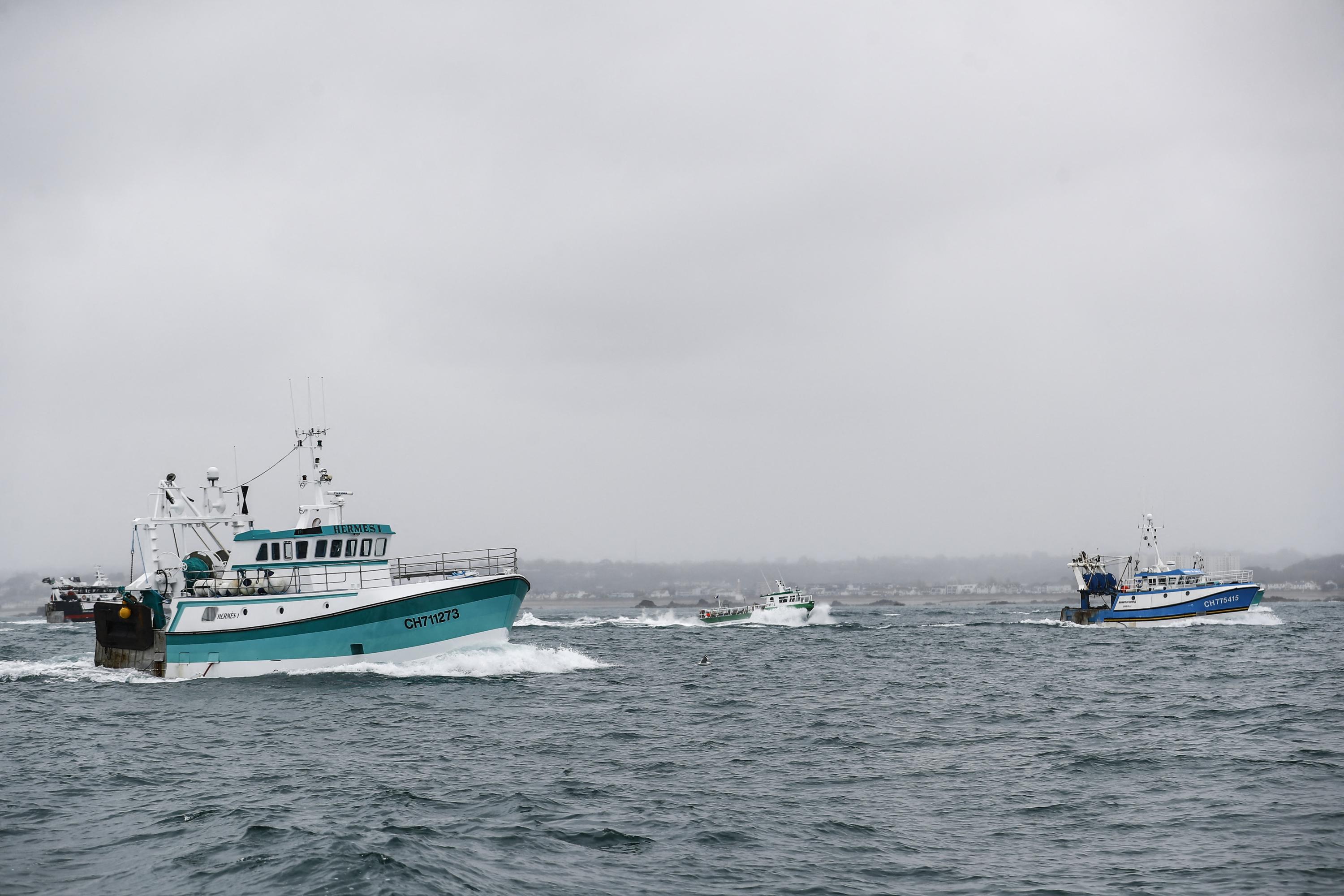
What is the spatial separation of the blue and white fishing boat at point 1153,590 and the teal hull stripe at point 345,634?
65037mm

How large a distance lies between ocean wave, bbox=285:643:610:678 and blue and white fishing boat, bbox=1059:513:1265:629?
194 ft

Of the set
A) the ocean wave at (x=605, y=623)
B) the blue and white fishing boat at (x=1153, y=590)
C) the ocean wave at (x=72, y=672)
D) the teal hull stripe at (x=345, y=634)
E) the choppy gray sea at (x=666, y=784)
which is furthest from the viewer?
the ocean wave at (x=605, y=623)

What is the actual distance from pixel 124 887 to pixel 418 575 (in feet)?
103

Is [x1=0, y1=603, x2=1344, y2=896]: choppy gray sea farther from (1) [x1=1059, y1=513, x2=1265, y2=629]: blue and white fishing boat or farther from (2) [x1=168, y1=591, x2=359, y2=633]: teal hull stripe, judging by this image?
(1) [x1=1059, y1=513, x2=1265, y2=629]: blue and white fishing boat

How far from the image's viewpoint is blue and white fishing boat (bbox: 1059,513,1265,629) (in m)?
83.7

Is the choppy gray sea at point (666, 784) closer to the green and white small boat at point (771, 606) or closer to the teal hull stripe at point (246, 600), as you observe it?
the teal hull stripe at point (246, 600)

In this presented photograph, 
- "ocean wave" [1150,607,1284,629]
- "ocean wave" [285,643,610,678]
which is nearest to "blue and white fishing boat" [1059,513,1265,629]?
"ocean wave" [1150,607,1284,629]

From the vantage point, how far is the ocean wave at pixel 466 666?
39.3 m

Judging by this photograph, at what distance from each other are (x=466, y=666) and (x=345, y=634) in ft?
17.0

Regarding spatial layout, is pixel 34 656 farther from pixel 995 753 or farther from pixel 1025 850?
pixel 1025 850

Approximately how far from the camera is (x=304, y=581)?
41.2 m

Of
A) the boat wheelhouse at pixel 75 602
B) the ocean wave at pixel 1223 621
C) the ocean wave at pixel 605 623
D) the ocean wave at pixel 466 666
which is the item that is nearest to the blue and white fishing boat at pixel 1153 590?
the ocean wave at pixel 1223 621

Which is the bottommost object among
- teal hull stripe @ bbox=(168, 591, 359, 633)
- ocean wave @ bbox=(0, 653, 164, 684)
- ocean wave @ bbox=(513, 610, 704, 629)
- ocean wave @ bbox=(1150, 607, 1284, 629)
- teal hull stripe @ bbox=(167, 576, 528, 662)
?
ocean wave @ bbox=(513, 610, 704, 629)

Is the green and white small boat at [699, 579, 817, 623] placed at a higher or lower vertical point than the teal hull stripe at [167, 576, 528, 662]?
lower
